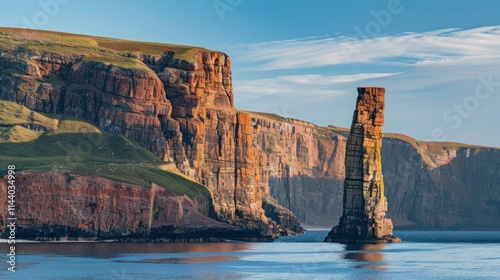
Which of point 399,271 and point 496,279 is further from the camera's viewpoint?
point 399,271

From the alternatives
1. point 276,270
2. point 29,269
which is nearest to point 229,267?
point 276,270

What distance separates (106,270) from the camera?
184625 millimetres

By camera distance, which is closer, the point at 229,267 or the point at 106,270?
the point at 106,270

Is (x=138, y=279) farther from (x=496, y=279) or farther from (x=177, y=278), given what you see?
(x=496, y=279)

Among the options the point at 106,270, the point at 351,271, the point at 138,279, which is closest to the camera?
the point at 138,279

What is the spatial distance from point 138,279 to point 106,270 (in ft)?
47.5

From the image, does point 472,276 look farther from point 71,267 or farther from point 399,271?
point 71,267

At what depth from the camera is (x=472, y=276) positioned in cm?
18688

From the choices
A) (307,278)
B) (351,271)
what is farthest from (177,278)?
(351,271)

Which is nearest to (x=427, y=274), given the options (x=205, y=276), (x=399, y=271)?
(x=399, y=271)

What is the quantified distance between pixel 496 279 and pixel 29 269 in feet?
233

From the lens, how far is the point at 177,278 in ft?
570

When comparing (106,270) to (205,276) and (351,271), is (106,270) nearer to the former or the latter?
(205,276)

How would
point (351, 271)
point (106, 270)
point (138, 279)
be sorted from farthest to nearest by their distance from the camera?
→ point (351, 271) → point (106, 270) → point (138, 279)
